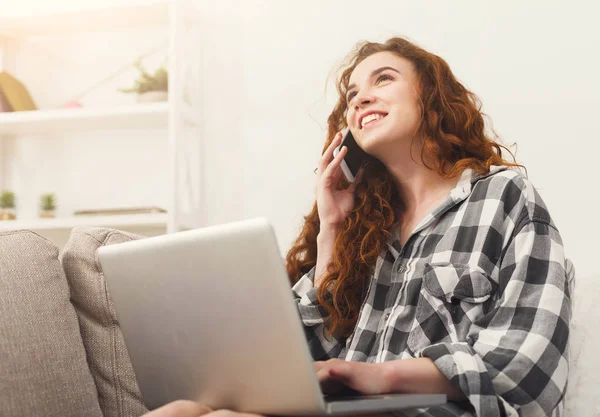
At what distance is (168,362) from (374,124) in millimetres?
792

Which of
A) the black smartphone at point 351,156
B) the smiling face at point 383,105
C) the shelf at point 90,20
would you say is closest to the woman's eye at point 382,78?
the smiling face at point 383,105

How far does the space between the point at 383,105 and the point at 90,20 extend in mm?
1546

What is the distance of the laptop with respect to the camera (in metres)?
0.86

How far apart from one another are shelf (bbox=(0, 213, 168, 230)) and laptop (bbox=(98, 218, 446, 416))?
1.41 m

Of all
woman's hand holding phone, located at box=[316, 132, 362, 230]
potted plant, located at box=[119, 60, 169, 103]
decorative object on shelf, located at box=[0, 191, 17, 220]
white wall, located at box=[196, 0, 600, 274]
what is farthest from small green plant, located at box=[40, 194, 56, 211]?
woman's hand holding phone, located at box=[316, 132, 362, 230]

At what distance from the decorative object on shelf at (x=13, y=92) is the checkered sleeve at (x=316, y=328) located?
1.70 metres

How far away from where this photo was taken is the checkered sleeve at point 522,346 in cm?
108

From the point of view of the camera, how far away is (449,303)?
128cm

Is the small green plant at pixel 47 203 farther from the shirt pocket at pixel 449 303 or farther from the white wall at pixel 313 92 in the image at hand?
the shirt pocket at pixel 449 303

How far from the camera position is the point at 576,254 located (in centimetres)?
203

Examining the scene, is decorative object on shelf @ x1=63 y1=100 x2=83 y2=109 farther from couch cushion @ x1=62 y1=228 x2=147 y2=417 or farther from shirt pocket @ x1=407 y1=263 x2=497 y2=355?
shirt pocket @ x1=407 y1=263 x2=497 y2=355

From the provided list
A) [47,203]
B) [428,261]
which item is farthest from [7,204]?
[428,261]

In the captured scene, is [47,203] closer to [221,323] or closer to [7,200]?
[7,200]

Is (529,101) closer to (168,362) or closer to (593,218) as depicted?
(593,218)
